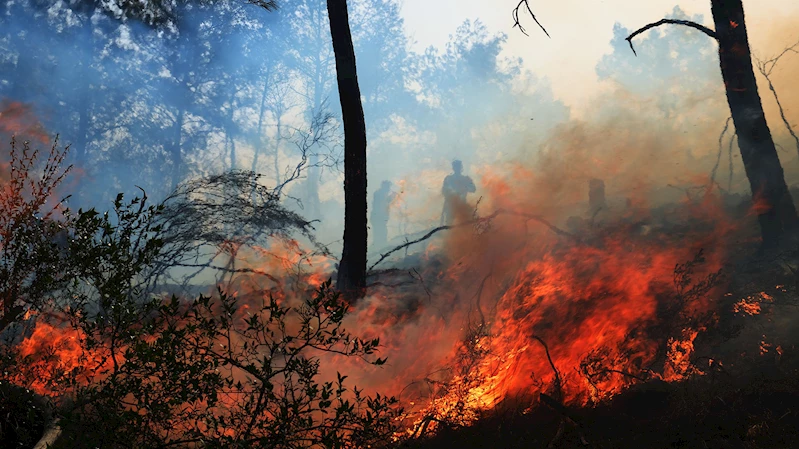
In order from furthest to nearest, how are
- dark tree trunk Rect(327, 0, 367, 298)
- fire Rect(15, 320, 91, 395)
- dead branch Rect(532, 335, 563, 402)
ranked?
1. dark tree trunk Rect(327, 0, 367, 298)
2. fire Rect(15, 320, 91, 395)
3. dead branch Rect(532, 335, 563, 402)

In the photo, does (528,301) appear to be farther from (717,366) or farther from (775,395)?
(775,395)

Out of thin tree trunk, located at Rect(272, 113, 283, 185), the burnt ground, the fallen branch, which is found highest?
thin tree trunk, located at Rect(272, 113, 283, 185)

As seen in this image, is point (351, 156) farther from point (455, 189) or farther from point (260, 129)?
point (260, 129)

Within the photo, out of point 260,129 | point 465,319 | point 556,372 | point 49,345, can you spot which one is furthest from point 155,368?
point 260,129

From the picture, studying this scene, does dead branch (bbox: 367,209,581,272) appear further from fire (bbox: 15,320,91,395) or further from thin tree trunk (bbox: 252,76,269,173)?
thin tree trunk (bbox: 252,76,269,173)

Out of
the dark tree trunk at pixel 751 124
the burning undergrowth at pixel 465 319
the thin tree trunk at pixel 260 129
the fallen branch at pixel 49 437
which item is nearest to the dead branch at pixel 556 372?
the burning undergrowth at pixel 465 319

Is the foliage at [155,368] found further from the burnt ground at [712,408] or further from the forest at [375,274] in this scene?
the burnt ground at [712,408]

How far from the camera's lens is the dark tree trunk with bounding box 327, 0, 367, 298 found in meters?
7.71

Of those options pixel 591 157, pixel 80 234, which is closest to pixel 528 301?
pixel 591 157

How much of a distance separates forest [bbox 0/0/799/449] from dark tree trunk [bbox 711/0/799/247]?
0.13 feet

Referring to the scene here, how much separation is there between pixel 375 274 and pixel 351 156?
2357 mm

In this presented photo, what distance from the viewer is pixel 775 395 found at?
4.65m

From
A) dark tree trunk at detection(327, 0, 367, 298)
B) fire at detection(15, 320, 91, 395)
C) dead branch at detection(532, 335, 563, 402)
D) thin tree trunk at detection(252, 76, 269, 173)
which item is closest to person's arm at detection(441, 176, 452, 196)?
dark tree trunk at detection(327, 0, 367, 298)

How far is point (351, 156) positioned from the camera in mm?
7902
